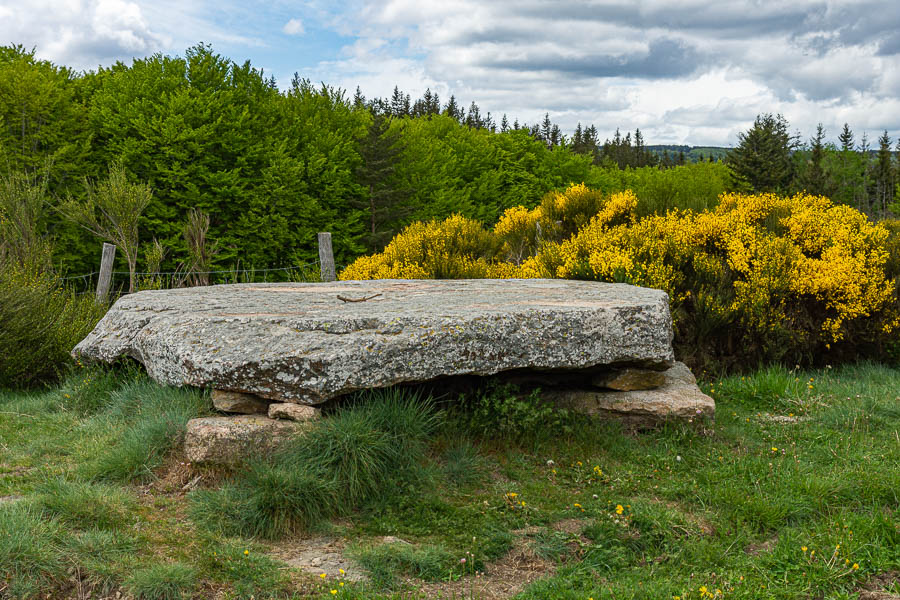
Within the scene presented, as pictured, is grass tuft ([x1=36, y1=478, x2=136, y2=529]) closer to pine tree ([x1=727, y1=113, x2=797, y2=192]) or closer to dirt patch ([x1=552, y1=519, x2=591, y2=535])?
dirt patch ([x1=552, y1=519, x2=591, y2=535])

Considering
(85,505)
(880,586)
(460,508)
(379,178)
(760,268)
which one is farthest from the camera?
(379,178)

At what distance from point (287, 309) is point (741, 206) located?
821 centimetres

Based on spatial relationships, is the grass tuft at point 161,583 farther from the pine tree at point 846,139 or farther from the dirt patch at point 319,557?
the pine tree at point 846,139

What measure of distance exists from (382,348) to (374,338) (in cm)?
11

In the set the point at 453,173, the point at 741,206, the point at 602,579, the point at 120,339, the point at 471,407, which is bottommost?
the point at 602,579

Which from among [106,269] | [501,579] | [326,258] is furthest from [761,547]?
[106,269]

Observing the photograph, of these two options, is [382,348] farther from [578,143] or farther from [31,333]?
[578,143]

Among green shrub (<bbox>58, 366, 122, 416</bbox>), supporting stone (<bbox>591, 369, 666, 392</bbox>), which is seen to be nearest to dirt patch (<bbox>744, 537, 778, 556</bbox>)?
supporting stone (<bbox>591, 369, 666, 392</bbox>)

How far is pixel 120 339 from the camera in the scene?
20.8 feet

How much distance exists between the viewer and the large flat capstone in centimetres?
489

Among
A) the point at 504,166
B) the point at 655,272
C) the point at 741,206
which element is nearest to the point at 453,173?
the point at 504,166

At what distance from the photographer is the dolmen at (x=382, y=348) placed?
4859 millimetres

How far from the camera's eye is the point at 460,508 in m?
4.42

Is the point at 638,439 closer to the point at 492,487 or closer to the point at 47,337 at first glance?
the point at 492,487
